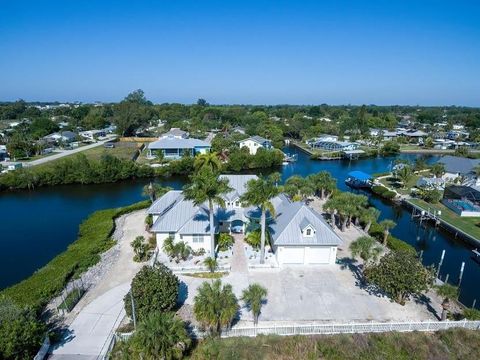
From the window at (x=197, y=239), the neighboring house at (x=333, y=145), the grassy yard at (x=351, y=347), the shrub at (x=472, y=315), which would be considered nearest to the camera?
the grassy yard at (x=351, y=347)

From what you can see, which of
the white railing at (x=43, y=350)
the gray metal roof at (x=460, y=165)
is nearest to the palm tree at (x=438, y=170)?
the gray metal roof at (x=460, y=165)

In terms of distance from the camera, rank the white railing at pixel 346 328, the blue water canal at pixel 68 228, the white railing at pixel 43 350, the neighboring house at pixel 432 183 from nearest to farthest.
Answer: the white railing at pixel 43 350, the white railing at pixel 346 328, the blue water canal at pixel 68 228, the neighboring house at pixel 432 183

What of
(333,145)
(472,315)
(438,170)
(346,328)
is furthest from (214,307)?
(333,145)

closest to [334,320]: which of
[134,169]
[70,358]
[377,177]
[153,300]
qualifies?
[153,300]

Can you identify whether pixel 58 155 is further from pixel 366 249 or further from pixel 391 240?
pixel 366 249

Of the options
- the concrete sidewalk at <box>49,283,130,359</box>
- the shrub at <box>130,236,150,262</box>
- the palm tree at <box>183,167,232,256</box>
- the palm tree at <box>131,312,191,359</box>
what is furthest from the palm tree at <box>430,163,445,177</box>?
the palm tree at <box>131,312,191,359</box>

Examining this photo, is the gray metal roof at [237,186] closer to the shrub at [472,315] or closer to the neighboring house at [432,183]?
the shrub at [472,315]

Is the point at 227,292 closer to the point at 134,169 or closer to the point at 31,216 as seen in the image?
the point at 31,216

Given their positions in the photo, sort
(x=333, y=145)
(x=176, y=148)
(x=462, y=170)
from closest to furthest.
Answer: (x=462, y=170) → (x=176, y=148) → (x=333, y=145)
